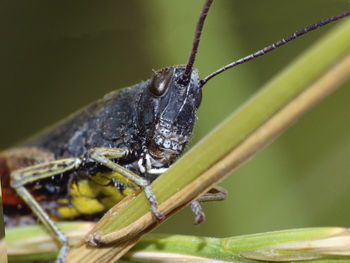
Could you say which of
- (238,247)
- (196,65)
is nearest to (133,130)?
(196,65)

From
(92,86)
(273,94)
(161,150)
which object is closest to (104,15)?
(92,86)

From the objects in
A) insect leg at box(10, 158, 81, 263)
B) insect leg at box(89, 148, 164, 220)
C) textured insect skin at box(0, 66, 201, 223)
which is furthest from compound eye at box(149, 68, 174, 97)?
insect leg at box(10, 158, 81, 263)

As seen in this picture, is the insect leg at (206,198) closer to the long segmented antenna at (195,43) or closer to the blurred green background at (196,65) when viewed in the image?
the blurred green background at (196,65)

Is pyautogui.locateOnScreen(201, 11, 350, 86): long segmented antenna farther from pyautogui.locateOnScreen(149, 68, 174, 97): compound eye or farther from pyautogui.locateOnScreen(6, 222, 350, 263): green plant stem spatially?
pyautogui.locateOnScreen(6, 222, 350, 263): green plant stem

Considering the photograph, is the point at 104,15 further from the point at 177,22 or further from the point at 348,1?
the point at 348,1

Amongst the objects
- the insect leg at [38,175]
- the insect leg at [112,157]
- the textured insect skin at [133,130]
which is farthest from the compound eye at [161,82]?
the insect leg at [38,175]

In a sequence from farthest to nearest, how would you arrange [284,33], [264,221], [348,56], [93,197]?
[93,197] → [264,221] → [284,33] → [348,56]

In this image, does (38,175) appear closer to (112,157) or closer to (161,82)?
(112,157)
